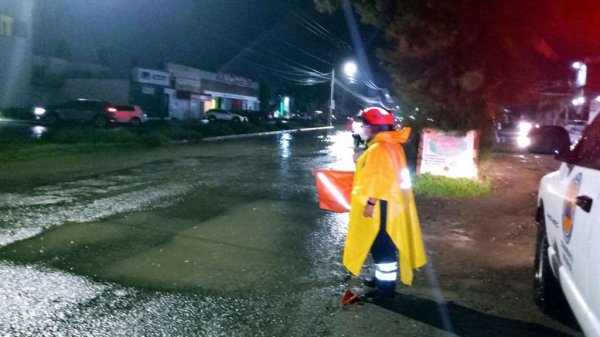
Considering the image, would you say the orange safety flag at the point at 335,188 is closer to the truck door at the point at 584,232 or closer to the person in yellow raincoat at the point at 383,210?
the person in yellow raincoat at the point at 383,210

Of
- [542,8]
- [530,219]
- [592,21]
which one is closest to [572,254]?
[530,219]

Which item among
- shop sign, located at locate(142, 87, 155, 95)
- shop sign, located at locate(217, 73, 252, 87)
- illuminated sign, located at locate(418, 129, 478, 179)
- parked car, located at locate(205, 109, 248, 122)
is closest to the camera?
illuminated sign, located at locate(418, 129, 478, 179)

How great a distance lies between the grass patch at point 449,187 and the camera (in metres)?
11.9

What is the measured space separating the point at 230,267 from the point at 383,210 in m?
2.10

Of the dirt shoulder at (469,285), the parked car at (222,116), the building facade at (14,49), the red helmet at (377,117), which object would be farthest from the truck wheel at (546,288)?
the parked car at (222,116)

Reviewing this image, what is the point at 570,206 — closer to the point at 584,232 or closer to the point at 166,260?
the point at 584,232

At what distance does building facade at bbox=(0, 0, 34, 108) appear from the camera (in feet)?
134

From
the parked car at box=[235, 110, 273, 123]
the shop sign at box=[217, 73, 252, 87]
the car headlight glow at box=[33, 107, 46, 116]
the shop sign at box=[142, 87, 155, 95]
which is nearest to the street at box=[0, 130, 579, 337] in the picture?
the car headlight glow at box=[33, 107, 46, 116]

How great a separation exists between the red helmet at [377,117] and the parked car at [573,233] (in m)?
1.33

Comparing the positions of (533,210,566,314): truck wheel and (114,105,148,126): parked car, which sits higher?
(114,105,148,126): parked car

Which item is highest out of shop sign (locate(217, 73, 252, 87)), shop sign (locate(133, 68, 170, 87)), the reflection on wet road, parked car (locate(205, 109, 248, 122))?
shop sign (locate(217, 73, 252, 87))

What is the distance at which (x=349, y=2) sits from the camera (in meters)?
13.8

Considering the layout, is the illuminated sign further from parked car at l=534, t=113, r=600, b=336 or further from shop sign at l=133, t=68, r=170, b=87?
shop sign at l=133, t=68, r=170, b=87

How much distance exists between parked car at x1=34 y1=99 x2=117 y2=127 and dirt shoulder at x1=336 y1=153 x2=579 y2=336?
28.5 metres
